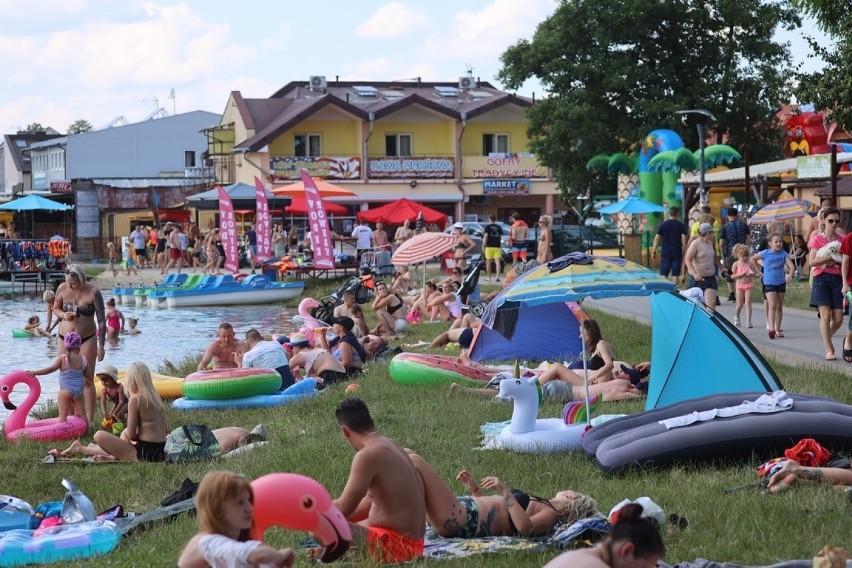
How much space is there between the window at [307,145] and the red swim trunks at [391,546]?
46.1 m

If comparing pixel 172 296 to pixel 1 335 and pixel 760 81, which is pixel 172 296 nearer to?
pixel 1 335

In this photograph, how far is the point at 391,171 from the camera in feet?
173

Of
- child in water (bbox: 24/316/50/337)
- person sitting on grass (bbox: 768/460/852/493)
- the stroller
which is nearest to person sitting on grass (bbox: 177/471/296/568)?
person sitting on grass (bbox: 768/460/852/493)

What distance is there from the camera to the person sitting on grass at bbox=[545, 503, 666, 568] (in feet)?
16.1

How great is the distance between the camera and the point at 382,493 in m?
6.76

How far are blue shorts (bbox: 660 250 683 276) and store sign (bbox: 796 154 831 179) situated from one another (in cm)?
554

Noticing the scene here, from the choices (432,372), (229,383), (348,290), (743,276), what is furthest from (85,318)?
(348,290)

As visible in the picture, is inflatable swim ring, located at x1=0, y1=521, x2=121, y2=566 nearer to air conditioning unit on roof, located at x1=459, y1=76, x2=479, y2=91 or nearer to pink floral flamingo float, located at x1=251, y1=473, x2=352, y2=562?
pink floral flamingo float, located at x1=251, y1=473, x2=352, y2=562

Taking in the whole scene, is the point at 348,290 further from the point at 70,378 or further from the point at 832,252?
the point at 832,252

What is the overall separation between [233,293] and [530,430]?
76.9ft

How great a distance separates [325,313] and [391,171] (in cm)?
2990

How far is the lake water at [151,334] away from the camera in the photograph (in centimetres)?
2197

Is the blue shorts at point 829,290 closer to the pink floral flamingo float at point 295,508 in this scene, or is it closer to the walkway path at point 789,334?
the walkway path at point 789,334

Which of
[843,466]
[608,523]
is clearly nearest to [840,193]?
[843,466]
